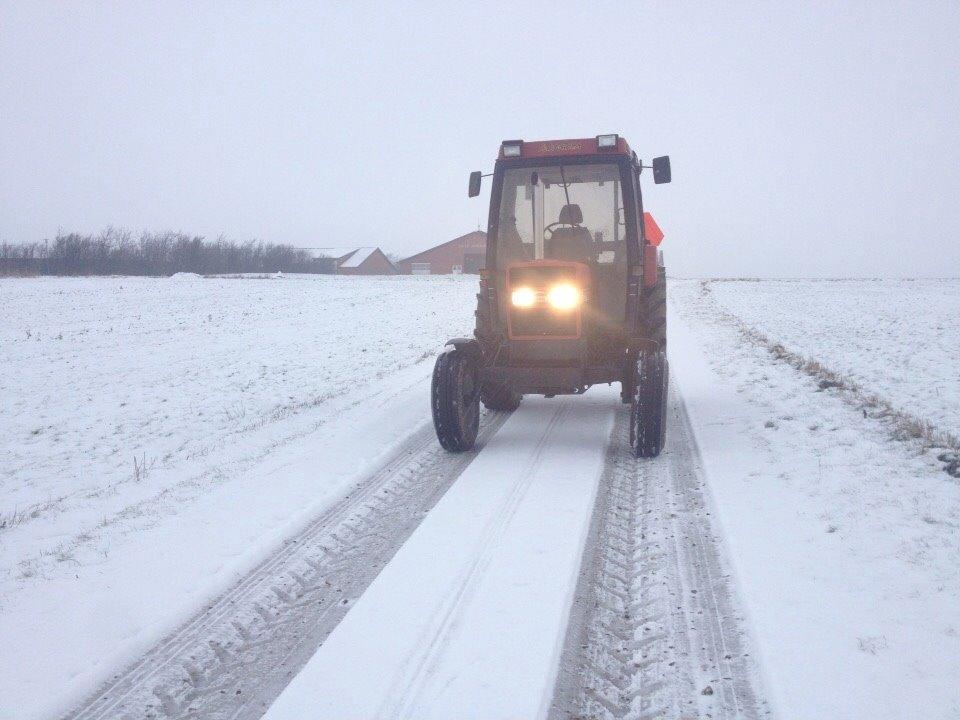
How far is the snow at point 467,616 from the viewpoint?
2666 mm

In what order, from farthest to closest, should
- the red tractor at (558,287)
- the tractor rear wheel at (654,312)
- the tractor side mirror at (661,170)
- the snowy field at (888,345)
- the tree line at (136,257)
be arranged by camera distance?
1. the tree line at (136,257)
2. the snowy field at (888,345)
3. the tractor rear wheel at (654,312)
4. the tractor side mirror at (661,170)
5. the red tractor at (558,287)

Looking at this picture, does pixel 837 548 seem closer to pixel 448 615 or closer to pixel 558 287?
pixel 448 615

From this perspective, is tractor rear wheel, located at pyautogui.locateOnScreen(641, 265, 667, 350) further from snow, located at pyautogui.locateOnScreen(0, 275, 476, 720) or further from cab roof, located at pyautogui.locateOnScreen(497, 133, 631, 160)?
snow, located at pyautogui.locateOnScreen(0, 275, 476, 720)

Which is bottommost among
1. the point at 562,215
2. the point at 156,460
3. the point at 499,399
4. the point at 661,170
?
the point at 156,460

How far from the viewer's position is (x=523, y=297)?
627 cm

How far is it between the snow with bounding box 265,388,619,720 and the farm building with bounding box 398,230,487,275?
59634mm

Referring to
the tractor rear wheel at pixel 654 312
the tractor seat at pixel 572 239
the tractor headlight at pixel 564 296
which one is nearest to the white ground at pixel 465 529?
the tractor rear wheel at pixel 654 312

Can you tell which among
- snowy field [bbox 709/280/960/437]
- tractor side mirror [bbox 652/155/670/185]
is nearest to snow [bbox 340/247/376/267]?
snowy field [bbox 709/280/960/437]

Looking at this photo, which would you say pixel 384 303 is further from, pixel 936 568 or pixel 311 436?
pixel 936 568

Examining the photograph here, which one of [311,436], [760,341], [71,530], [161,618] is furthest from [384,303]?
[161,618]

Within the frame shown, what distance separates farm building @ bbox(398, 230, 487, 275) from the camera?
66312mm

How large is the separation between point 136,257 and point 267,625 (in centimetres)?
6523

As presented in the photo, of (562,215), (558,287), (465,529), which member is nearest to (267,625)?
(465,529)

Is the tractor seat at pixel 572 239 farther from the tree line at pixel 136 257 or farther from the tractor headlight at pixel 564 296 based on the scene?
the tree line at pixel 136 257
